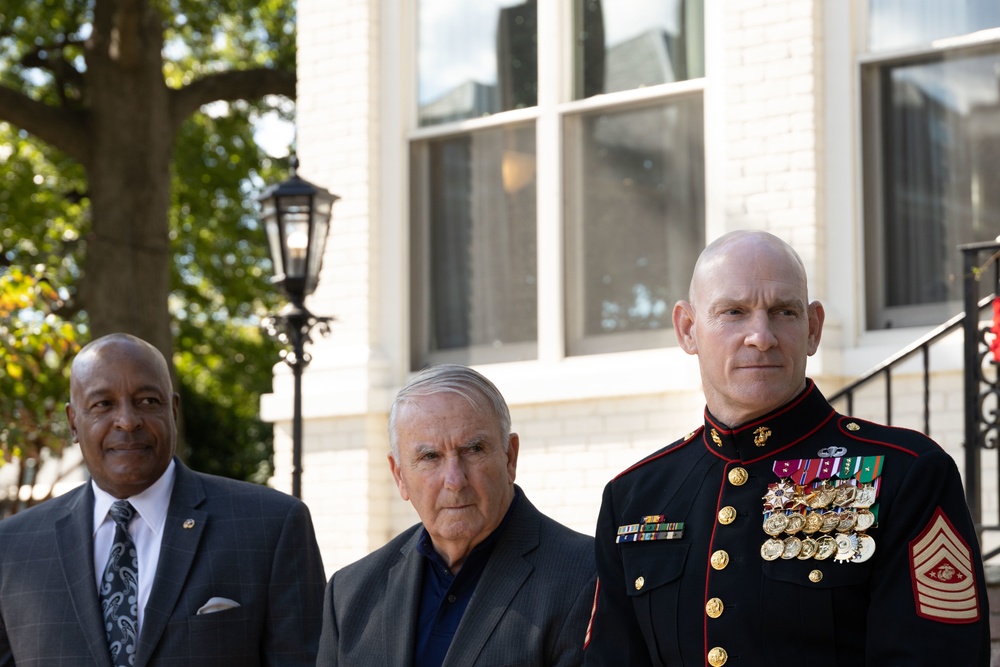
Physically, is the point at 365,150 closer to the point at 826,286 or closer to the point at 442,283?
the point at 442,283

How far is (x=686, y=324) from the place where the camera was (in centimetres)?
342

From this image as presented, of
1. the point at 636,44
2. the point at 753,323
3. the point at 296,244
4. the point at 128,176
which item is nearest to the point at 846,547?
the point at 753,323

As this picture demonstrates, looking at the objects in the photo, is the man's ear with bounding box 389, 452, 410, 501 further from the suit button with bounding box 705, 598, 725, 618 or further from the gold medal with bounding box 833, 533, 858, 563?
the gold medal with bounding box 833, 533, 858, 563

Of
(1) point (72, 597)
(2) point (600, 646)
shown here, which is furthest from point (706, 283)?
(1) point (72, 597)

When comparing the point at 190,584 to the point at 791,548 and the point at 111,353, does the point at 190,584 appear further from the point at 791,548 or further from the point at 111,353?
the point at 791,548

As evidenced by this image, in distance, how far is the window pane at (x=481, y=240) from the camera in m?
9.43

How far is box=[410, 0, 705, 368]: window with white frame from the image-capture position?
8.91 meters

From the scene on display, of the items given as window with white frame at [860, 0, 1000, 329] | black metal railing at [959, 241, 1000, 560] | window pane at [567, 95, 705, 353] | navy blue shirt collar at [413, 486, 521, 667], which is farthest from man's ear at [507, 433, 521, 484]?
window pane at [567, 95, 705, 353]

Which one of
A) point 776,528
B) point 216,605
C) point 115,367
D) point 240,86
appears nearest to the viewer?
point 776,528

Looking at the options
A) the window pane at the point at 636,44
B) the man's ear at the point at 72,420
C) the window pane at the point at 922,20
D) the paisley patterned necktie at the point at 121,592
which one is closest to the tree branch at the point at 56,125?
the window pane at the point at 636,44

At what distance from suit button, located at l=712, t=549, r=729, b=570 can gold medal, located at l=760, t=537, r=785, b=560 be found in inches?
3.0

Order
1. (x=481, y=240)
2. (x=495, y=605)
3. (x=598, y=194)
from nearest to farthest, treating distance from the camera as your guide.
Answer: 1. (x=495, y=605)
2. (x=598, y=194)
3. (x=481, y=240)

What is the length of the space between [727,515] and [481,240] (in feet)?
21.2

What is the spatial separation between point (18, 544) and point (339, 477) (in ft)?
16.5
